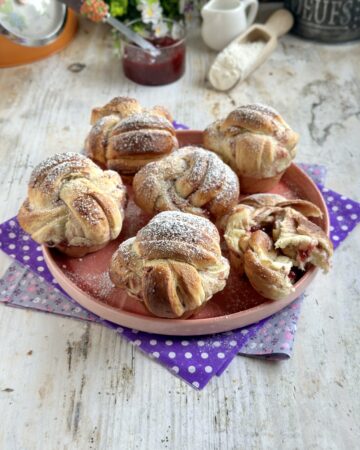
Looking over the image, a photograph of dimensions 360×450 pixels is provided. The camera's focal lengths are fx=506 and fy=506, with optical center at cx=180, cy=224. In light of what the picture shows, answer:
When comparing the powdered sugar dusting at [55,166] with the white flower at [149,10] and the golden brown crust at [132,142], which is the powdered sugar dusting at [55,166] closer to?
the golden brown crust at [132,142]

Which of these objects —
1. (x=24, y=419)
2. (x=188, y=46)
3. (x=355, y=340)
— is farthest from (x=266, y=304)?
(x=188, y=46)

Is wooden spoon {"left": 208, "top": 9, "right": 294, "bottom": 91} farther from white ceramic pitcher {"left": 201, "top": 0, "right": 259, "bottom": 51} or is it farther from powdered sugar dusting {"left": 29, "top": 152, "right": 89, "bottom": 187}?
powdered sugar dusting {"left": 29, "top": 152, "right": 89, "bottom": 187}

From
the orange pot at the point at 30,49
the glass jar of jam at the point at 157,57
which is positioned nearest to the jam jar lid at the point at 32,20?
the orange pot at the point at 30,49

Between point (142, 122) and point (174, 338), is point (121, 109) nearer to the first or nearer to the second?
point (142, 122)

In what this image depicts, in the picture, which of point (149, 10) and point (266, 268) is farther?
point (149, 10)

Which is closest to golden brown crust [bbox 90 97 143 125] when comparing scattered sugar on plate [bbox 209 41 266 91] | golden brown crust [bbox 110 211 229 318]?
golden brown crust [bbox 110 211 229 318]

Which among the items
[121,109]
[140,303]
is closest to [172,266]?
[140,303]
